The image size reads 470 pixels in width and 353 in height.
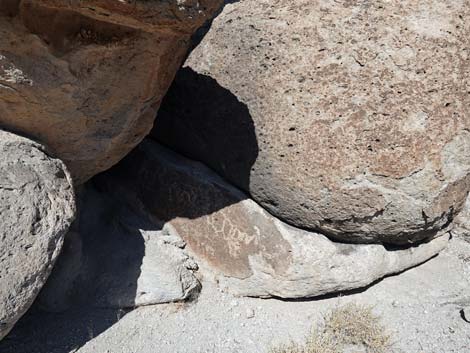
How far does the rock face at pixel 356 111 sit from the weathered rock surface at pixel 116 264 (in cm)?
57

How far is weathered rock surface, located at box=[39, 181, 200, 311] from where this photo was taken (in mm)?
2246

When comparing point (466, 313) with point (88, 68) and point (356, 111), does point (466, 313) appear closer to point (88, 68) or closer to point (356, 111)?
point (356, 111)

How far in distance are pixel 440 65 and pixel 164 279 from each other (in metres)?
1.50

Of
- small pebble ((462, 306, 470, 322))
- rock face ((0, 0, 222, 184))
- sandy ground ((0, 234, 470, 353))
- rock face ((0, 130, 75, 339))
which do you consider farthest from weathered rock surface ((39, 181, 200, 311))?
small pebble ((462, 306, 470, 322))

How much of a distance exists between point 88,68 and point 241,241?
1069 millimetres

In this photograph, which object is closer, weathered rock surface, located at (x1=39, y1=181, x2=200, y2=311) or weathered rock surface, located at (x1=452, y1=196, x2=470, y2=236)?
weathered rock surface, located at (x1=39, y1=181, x2=200, y2=311)

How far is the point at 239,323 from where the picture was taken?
7.42 feet

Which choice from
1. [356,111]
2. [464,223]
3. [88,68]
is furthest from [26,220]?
[464,223]

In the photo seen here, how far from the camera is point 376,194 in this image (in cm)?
212

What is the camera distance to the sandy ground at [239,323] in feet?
6.81

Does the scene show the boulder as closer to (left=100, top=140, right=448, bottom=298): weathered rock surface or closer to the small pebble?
(left=100, top=140, right=448, bottom=298): weathered rock surface

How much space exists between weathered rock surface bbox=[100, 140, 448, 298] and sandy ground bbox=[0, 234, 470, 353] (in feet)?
0.26

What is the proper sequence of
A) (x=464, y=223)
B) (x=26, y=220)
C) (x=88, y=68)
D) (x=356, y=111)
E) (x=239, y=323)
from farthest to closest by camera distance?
(x=464, y=223)
(x=239, y=323)
(x=356, y=111)
(x=88, y=68)
(x=26, y=220)

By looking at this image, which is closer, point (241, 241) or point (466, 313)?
point (466, 313)
